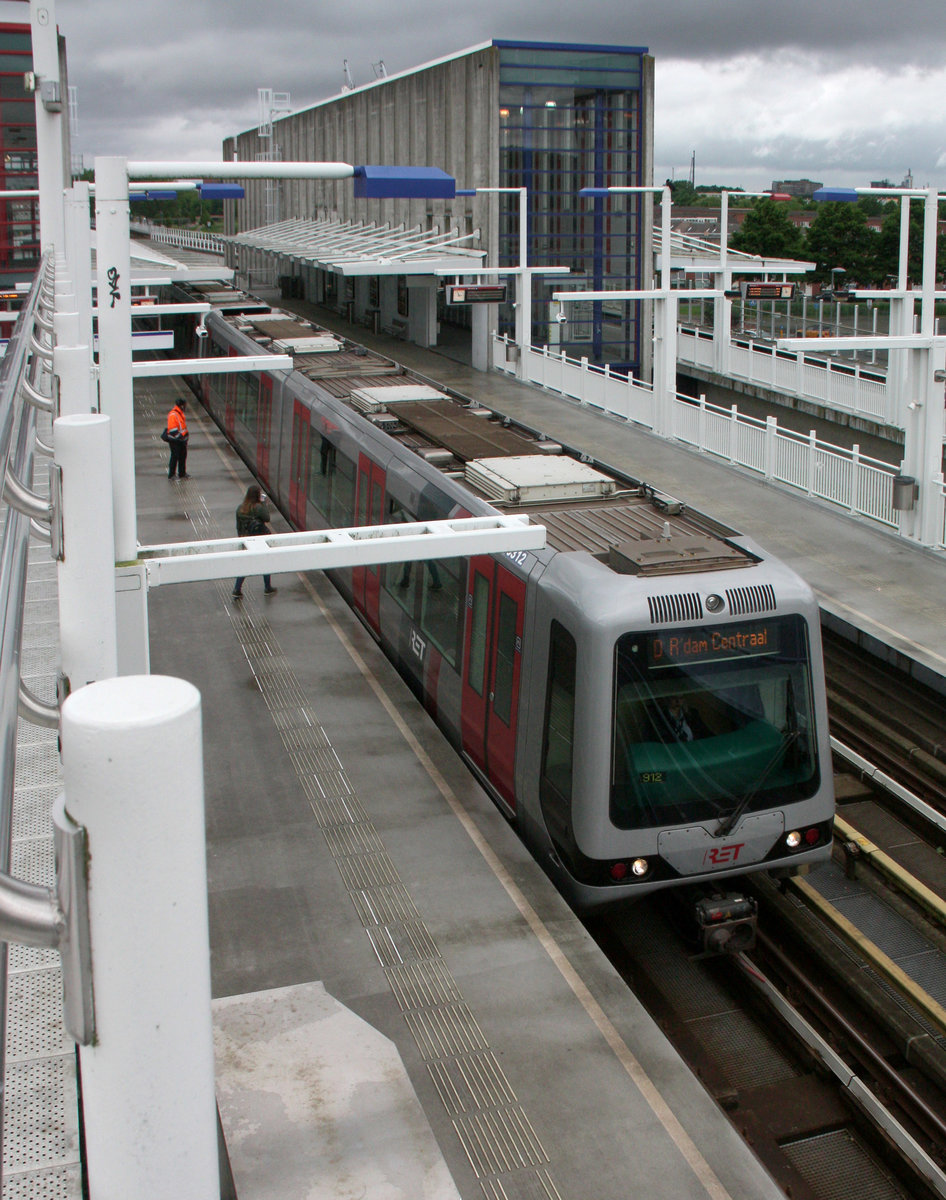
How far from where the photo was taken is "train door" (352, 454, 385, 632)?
538 inches

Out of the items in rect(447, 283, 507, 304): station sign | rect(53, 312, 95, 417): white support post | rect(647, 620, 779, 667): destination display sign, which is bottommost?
rect(647, 620, 779, 667): destination display sign

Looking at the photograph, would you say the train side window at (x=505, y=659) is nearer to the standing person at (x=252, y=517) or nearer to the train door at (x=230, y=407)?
the standing person at (x=252, y=517)

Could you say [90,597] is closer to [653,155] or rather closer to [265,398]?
[265,398]

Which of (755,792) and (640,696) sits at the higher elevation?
(640,696)

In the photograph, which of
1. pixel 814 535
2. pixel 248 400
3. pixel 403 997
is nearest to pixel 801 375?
pixel 814 535

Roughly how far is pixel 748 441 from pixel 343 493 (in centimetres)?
990

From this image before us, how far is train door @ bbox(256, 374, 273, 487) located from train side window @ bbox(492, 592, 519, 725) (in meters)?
11.0

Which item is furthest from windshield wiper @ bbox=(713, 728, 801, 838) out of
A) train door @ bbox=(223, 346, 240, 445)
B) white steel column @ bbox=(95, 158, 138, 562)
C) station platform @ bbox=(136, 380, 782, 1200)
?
train door @ bbox=(223, 346, 240, 445)

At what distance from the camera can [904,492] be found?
1847cm

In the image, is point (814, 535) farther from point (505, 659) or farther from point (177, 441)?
point (177, 441)

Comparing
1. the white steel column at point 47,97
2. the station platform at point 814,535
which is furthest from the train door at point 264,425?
the white steel column at point 47,97

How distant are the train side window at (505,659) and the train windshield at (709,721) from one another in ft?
4.95

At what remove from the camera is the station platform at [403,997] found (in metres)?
5.69

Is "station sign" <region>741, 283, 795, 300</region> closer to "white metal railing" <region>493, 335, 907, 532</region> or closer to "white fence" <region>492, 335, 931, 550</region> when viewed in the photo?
"white metal railing" <region>493, 335, 907, 532</region>
